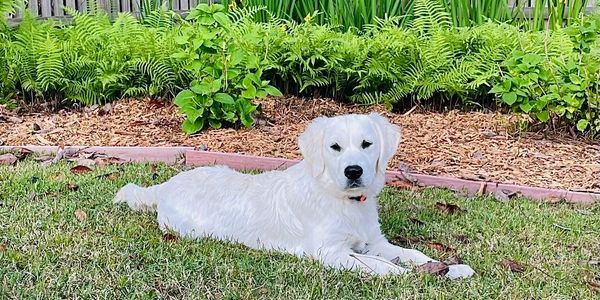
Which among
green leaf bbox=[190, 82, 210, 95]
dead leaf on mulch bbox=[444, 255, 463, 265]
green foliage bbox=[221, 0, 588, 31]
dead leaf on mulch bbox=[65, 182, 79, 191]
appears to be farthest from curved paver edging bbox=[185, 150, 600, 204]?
green foliage bbox=[221, 0, 588, 31]

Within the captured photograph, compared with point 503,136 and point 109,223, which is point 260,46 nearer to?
point 503,136

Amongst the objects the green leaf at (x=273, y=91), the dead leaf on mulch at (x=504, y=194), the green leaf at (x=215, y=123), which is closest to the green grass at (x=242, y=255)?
the dead leaf on mulch at (x=504, y=194)

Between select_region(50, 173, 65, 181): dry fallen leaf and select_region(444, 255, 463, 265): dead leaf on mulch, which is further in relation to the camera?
select_region(50, 173, 65, 181): dry fallen leaf

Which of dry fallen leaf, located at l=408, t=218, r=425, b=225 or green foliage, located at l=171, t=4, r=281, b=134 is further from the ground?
green foliage, located at l=171, t=4, r=281, b=134

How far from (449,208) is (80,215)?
7.10 feet

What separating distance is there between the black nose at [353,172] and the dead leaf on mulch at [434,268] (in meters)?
0.50

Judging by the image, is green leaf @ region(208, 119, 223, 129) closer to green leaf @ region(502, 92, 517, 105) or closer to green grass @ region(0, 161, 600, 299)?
green grass @ region(0, 161, 600, 299)

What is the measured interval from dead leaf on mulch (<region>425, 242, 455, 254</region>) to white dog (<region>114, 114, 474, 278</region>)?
0.26 meters

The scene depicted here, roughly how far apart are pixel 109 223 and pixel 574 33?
397 centimetres

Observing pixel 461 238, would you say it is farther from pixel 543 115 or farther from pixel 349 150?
pixel 543 115

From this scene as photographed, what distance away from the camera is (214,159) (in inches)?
227

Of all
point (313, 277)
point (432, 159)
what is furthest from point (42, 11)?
point (313, 277)

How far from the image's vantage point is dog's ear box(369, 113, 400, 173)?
367cm

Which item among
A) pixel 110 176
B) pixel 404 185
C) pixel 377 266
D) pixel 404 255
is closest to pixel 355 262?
pixel 377 266
